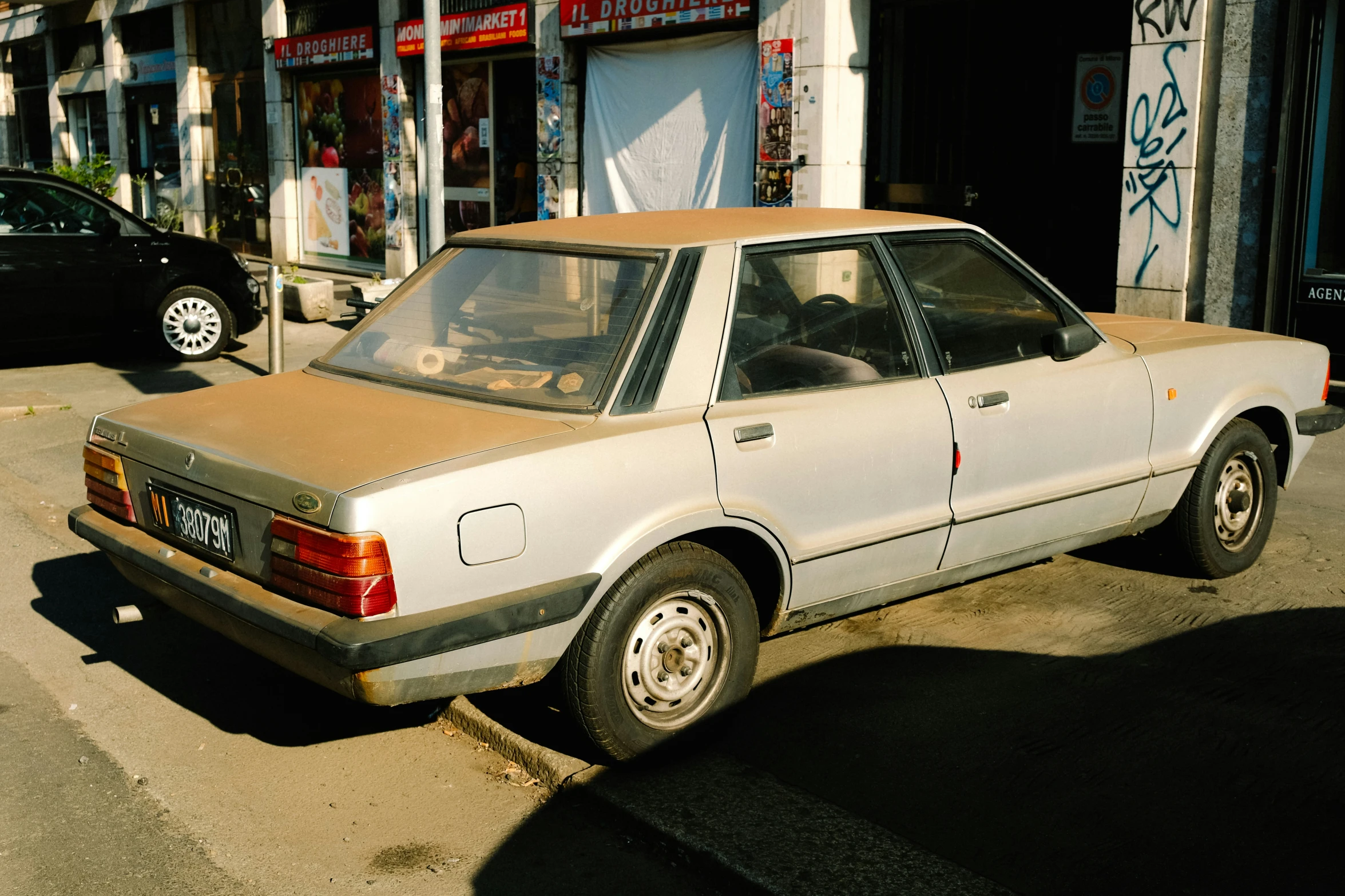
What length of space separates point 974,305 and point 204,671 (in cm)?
307

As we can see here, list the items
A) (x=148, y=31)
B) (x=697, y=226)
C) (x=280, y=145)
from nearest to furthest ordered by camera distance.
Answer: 1. (x=697, y=226)
2. (x=280, y=145)
3. (x=148, y=31)

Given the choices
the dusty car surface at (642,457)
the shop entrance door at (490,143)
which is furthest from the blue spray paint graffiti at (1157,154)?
the shop entrance door at (490,143)

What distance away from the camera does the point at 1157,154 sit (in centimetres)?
999

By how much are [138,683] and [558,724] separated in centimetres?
160

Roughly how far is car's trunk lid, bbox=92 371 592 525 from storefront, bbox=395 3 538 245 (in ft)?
38.9

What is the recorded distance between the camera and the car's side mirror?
4.78m

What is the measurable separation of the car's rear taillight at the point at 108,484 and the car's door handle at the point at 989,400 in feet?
9.05

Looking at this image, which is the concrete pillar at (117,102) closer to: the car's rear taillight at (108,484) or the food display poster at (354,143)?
the food display poster at (354,143)

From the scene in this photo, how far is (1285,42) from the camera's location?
30.5 feet

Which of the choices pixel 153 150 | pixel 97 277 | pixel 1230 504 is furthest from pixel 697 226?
pixel 153 150

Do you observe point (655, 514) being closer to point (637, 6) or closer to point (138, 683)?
point (138, 683)

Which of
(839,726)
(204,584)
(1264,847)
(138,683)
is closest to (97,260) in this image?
(138,683)

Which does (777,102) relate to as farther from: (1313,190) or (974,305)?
(974,305)

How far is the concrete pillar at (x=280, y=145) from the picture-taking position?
19844mm
